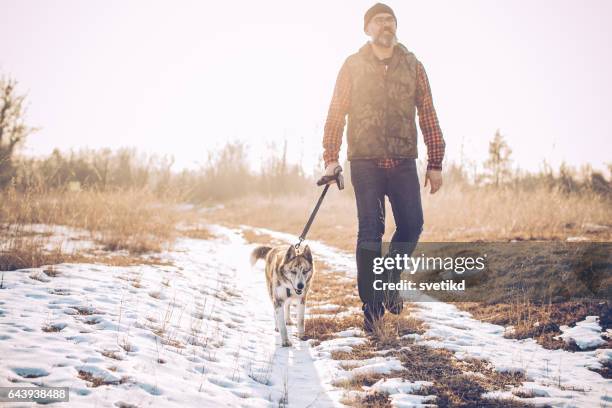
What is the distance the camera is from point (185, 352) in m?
3.01

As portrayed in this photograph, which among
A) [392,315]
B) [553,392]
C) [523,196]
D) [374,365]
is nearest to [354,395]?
[374,365]

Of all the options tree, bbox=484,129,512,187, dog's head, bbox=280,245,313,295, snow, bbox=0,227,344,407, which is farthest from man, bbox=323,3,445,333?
tree, bbox=484,129,512,187

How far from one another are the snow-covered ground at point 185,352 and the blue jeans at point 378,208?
64 centimetres

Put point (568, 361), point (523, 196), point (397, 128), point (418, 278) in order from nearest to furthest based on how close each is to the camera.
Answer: point (568, 361)
point (397, 128)
point (418, 278)
point (523, 196)

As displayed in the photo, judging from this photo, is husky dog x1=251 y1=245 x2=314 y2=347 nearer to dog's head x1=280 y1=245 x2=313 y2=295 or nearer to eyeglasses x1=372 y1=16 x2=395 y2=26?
dog's head x1=280 y1=245 x2=313 y2=295

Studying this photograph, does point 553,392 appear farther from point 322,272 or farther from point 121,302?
point 322,272

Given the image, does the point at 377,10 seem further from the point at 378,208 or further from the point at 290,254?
the point at 290,254

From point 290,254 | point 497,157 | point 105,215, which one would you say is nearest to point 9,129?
point 105,215

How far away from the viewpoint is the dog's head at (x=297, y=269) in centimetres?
401

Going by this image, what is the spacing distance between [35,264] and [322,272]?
4559 mm

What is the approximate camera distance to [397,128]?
3650 millimetres

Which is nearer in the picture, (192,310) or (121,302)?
(121,302)

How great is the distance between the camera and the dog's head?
4.01 m

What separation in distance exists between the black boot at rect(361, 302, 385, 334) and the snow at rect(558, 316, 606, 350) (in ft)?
5.29
